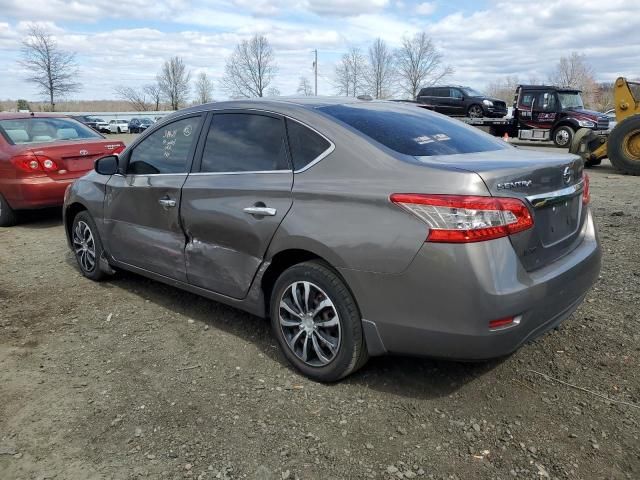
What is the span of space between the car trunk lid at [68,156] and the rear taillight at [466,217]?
6020 mm

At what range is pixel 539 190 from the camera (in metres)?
2.71

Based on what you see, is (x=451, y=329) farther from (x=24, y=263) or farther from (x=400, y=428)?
(x=24, y=263)

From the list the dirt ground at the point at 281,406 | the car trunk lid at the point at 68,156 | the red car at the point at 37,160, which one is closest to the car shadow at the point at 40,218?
the red car at the point at 37,160

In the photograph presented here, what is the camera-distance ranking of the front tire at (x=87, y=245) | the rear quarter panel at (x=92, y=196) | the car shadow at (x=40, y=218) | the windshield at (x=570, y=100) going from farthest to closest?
the windshield at (x=570, y=100) → the car shadow at (x=40, y=218) → the front tire at (x=87, y=245) → the rear quarter panel at (x=92, y=196)

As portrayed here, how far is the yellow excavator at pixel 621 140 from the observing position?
40.0 ft

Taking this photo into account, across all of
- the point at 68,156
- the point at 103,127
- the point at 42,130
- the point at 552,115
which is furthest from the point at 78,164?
the point at 103,127

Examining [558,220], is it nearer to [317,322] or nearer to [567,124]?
[317,322]

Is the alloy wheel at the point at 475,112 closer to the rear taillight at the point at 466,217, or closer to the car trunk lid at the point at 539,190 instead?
the car trunk lid at the point at 539,190

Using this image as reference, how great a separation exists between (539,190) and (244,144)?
5.98 feet

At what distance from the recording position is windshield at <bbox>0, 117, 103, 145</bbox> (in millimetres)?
7410

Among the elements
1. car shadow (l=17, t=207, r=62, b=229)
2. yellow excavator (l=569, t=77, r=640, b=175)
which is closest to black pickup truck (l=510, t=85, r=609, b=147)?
yellow excavator (l=569, t=77, r=640, b=175)

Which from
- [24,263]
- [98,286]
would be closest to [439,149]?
[98,286]

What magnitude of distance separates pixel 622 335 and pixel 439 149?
6.00 feet

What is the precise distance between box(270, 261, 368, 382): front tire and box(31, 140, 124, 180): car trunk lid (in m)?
5.09
